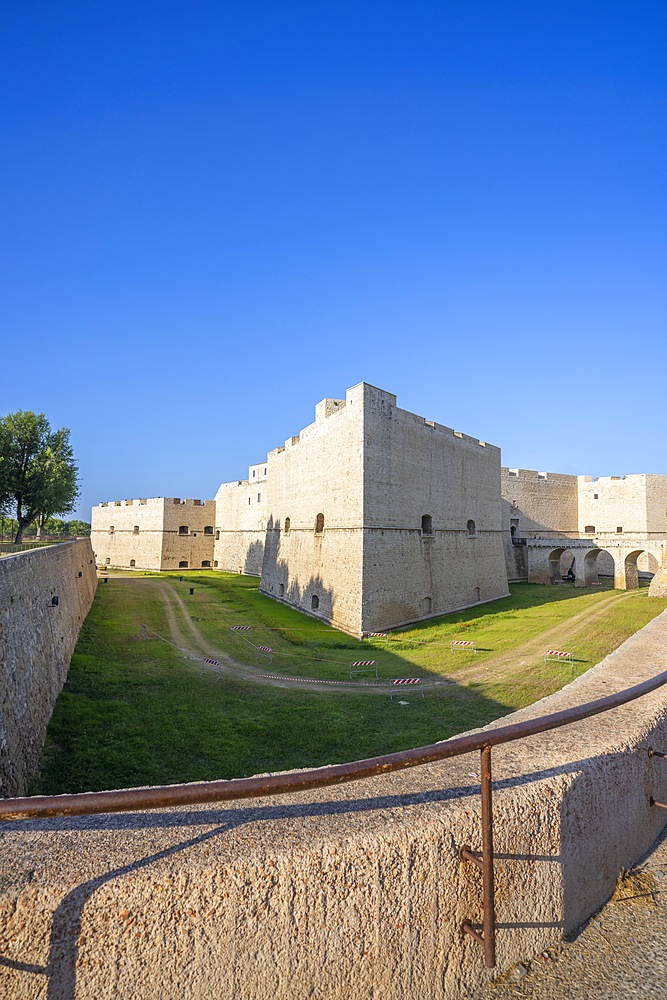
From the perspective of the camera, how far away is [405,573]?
73.5 feet

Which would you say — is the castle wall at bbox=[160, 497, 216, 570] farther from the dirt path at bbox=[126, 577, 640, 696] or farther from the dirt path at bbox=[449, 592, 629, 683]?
the dirt path at bbox=[449, 592, 629, 683]

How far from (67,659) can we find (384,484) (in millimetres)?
13450

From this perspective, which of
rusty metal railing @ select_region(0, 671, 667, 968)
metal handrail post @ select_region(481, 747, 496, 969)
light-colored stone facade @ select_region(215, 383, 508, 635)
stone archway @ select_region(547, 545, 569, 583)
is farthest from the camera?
stone archway @ select_region(547, 545, 569, 583)

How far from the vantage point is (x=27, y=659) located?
9.05m

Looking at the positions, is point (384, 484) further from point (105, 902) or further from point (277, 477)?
point (105, 902)

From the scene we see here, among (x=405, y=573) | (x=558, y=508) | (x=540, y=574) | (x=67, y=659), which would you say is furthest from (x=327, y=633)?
(x=558, y=508)

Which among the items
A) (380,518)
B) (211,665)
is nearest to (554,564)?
(380,518)

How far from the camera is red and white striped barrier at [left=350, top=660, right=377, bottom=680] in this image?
1545cm

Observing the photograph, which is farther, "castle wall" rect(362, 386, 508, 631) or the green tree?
the green tree

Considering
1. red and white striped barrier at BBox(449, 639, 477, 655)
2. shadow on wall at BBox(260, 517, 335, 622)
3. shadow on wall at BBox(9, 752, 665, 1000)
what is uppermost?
shadow on wall at BBox(9, 752, 665, 1000)

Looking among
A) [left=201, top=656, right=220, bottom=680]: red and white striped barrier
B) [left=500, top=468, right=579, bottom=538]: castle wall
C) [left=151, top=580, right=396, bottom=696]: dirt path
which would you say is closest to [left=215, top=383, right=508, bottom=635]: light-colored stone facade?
[left=151, top=580, right=396, bottom=696]: dirt path

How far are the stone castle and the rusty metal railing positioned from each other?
58.9 feet

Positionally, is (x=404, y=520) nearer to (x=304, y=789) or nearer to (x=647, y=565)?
(x=304, y=789)

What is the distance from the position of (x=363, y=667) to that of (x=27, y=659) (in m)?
9.82
